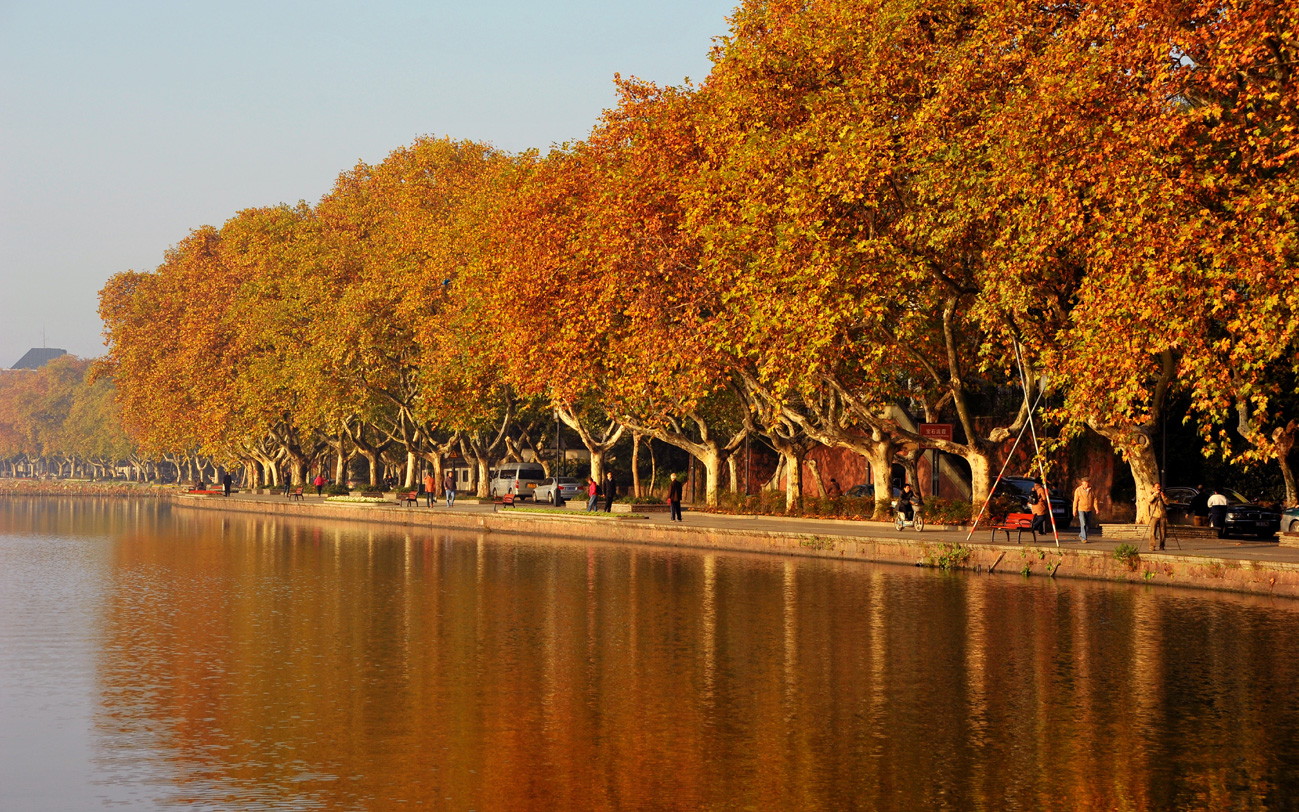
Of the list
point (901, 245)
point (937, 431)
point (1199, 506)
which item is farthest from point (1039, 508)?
point (1199, 506)

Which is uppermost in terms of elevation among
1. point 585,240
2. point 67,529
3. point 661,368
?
point 585,240

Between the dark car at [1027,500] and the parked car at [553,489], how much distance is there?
20923mm

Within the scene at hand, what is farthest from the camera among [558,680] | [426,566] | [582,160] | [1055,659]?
[582,160]

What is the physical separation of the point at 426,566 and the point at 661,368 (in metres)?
13.0

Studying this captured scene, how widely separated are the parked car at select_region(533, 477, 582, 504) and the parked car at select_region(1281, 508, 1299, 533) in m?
30.8

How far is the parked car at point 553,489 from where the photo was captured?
55625 millimetres

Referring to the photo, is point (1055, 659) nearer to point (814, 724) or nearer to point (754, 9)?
point (814, 724)

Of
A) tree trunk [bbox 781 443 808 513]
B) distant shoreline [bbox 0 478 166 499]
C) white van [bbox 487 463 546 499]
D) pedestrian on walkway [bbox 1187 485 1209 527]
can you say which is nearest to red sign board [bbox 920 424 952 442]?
pedestrian on walkway [bbox 1187 485 1209 527]

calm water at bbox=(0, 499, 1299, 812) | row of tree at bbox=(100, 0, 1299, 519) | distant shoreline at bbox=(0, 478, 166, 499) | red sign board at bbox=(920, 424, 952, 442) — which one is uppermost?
row of tree at bbox=(100, 0, 1299, 519)

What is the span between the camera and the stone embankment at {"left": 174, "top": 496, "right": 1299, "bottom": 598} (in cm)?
2194

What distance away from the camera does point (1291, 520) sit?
95.2 feet

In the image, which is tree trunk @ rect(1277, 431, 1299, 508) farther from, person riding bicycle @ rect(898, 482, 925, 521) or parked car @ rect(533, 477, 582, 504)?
parked car @ rect(533, 477, 582, 504)

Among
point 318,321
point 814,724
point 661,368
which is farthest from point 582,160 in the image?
point 814,724

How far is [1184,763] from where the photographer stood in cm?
878
